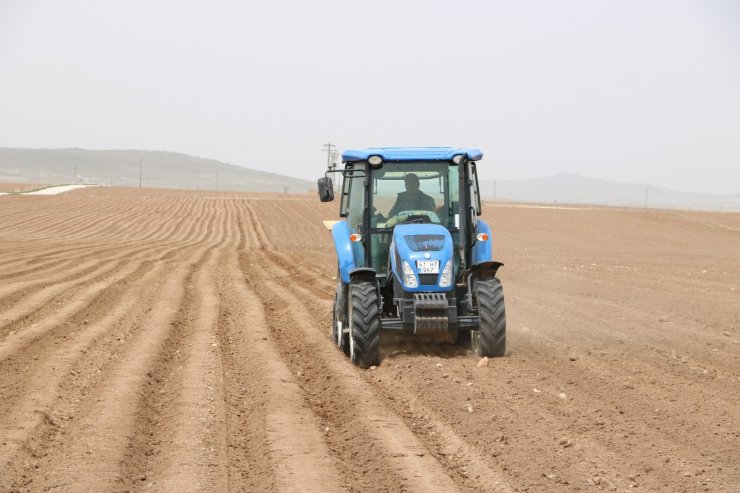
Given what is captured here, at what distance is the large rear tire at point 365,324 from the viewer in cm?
746

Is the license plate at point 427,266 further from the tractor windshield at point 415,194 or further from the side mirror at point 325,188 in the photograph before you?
the side mirror at point 325,188

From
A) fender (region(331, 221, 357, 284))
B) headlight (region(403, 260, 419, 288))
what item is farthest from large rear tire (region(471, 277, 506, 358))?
fender (region(331, 221, 357, 284))

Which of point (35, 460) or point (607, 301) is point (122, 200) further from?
point (35, 460)

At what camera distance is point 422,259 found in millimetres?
7445

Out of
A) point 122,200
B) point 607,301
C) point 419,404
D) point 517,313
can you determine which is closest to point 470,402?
point 419,404

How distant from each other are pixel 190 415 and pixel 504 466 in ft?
7.25

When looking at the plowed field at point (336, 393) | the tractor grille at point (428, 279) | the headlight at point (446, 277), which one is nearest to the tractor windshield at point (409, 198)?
the headlight at point (446, 277)

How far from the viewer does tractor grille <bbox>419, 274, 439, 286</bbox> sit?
7.49 metres

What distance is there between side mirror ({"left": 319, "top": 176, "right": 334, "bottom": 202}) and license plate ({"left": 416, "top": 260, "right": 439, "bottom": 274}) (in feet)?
3.48

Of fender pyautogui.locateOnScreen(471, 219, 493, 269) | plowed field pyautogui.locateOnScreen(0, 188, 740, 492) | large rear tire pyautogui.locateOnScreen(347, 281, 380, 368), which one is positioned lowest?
plowed field pyautogui.locateOnScreen(0, 188, 740, 492)

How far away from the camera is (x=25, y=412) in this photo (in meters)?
5.92

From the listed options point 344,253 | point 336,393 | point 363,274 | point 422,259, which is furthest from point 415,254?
point 336,393

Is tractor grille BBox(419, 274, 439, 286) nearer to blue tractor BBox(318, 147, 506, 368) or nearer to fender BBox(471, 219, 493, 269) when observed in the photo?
blue tractor BBox(318, 147, 506, 368)

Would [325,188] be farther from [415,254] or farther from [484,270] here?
[484,270]
